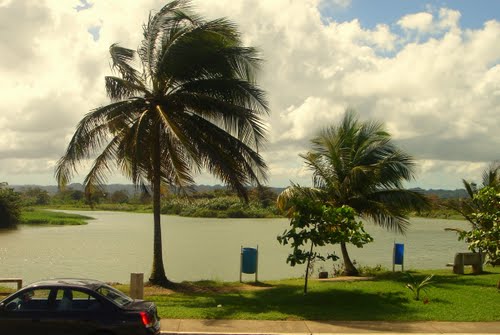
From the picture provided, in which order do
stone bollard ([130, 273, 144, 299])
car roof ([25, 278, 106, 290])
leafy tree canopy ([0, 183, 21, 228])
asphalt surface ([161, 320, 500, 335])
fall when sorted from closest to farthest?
car roof ([25, 278, 106, 290]) < asphalt surface ([161, 320, 500, 335]) < stone bollard ([130, 273, 144, 299]) < leafy tree canopy ([0, 183, 21, 228])

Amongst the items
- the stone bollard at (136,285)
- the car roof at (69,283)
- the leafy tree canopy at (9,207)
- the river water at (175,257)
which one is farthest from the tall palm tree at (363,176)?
the leafy tree canopy at (9,207)

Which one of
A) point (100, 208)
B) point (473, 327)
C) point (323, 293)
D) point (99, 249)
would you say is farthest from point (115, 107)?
point (100, 208)

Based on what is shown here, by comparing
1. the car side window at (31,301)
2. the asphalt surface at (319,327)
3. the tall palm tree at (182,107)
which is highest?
the tall palm tree at (182,107)

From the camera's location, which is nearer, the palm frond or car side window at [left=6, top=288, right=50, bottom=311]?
car side window at [left=6, top=288, right=50, bottom=311]

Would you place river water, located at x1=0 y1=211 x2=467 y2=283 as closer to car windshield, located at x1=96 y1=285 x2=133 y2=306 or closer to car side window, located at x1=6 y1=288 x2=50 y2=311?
car windshield, located at x1=96 y1=285 x2=133 y2=306

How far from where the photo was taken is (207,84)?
54.9ft

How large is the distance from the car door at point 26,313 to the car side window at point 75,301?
204 millimetres

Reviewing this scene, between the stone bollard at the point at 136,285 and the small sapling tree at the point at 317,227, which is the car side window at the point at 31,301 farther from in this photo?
the small sapling tree at the point at 317,227

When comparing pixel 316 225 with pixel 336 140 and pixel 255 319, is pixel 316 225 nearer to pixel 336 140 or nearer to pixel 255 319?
pixel 255 319

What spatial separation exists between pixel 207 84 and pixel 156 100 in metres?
1.72

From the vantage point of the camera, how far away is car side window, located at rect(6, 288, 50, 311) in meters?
8.72

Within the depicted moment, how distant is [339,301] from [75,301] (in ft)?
23.9

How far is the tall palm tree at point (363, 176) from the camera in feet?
66.2

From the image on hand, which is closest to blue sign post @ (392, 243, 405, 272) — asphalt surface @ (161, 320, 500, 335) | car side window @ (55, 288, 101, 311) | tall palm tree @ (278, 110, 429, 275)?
tall palm tree @ (278, 110, 429, 275)
